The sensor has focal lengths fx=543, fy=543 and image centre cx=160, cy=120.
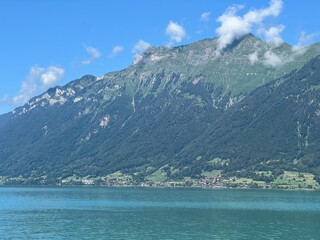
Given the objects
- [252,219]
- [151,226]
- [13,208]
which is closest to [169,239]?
[151,226]

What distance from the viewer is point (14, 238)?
11856cm

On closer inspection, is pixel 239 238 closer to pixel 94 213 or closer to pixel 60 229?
pixel 60 229

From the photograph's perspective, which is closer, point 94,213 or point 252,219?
point 252,219

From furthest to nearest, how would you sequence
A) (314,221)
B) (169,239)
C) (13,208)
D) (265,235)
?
(13,208)
(314,221)
(265,235)
(169,239)

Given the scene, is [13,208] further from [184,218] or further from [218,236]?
[218,236]

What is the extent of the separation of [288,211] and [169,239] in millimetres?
77516

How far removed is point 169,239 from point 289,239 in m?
26.6

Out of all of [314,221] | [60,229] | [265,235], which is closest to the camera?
[265,235]

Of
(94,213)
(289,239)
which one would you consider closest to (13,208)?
(94,213)

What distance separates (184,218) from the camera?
524 feet

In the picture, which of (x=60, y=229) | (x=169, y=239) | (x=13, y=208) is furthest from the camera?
(x=13, y=208)

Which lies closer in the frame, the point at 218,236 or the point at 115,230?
the point at 218,236

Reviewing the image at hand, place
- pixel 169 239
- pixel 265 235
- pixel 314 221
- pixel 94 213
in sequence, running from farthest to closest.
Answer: pixel 94 213, pixel 314 221, pixel 265 235, pixel 169 239

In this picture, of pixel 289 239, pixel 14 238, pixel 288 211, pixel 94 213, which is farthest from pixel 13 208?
pixel 289 239
